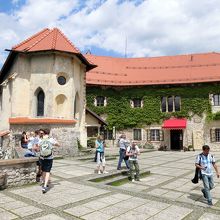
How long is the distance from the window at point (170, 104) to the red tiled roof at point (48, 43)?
13.8 meters

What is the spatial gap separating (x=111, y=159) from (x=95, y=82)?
555 inches

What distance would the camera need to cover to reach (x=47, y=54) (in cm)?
1895

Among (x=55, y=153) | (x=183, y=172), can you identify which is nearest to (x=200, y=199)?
(x=183, y=172)

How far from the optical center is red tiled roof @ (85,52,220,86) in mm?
30234

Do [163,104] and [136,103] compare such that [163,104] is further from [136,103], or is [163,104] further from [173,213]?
[173,213]

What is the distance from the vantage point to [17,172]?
9.22 m

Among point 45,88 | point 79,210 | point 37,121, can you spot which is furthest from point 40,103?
point 79,210

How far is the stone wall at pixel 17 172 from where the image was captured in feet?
29.0

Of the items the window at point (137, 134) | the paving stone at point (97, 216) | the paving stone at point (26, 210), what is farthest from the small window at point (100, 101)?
the paving stone at point (97, 216)

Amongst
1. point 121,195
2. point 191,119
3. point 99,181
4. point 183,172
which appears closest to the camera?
point 121,195

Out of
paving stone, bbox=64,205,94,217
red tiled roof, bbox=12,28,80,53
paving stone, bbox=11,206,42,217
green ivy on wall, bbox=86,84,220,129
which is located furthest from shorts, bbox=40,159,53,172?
green ivy on wall, bbox=86,84,220,129

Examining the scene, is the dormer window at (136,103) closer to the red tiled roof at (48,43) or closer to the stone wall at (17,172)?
the red tiled roof at (48,43)

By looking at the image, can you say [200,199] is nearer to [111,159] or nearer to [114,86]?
[111,159]

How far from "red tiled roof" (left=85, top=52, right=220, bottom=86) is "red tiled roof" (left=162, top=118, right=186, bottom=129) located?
416cm
